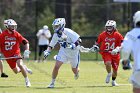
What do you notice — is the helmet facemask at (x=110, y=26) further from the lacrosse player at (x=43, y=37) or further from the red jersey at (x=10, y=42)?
the lacrosse player at (x=43, y=37)

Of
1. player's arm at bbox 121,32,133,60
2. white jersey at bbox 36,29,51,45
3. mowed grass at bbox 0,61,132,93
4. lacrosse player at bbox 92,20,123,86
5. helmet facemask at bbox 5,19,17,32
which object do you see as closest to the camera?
player's arm at bbox 121,32,133,60

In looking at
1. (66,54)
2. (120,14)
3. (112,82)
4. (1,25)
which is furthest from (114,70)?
(120,14)

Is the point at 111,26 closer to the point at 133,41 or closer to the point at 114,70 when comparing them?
the point at 114,70

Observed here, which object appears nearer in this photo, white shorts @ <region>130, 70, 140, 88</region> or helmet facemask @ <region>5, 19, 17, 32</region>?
→ white shorts @ <region>130, 70, 140, 88</region>

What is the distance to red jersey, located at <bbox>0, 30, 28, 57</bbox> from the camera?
1850cm

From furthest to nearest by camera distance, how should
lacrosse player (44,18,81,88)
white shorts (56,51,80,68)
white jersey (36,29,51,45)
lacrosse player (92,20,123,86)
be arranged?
white jersey (36,29,51,45)
lacrosse player (92,20,123,86)
white shorts (56,51,80,68)
lacrosse player (44,18,81,88)

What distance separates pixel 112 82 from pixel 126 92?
2.49 m

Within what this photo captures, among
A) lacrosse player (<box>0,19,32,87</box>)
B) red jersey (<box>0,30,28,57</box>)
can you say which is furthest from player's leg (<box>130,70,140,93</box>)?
red jersey (<box>0,30,28,57</box>)

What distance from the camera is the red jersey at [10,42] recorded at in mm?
18500

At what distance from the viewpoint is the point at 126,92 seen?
16453mm

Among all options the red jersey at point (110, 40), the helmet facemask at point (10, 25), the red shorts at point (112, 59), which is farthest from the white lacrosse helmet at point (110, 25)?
the helmet facemask at point (10, 25)

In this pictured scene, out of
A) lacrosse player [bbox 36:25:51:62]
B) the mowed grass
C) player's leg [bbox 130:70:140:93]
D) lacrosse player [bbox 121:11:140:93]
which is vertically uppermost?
lacrosse player [bbox 121:11:140:93]

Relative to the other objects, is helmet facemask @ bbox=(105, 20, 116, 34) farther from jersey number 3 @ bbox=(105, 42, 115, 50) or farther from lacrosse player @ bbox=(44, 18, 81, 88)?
lacrosse player @ bbox=(44, 18, 81, 88)

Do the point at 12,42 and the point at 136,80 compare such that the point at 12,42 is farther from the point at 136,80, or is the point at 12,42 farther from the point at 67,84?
the point at 136,80
